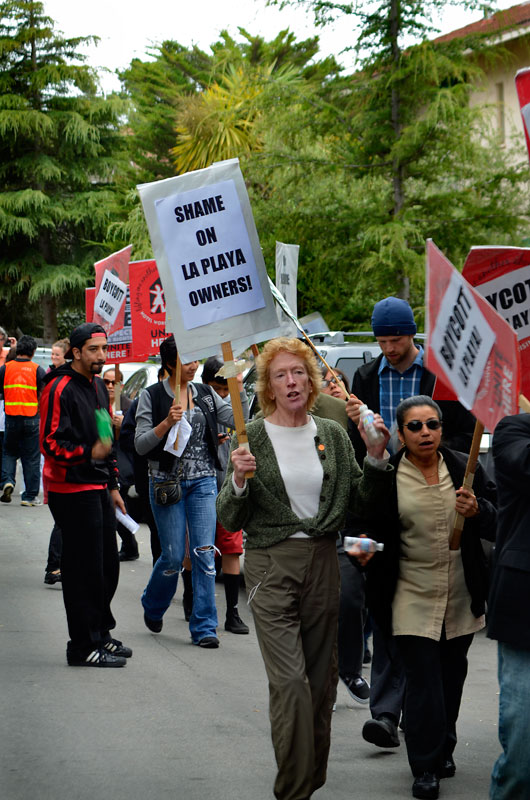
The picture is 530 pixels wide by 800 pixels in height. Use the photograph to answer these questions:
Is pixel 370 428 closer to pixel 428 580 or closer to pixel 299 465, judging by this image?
pixel 299 465

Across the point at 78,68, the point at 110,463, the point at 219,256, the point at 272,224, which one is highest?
the point at 78,68

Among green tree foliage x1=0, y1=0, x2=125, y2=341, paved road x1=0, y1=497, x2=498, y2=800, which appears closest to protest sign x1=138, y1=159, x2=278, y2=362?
paved road x1=0, y1=497, x2=498, y2=800

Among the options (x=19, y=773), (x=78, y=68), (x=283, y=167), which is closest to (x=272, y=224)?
(x=283, y=167)

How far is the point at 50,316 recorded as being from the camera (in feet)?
139

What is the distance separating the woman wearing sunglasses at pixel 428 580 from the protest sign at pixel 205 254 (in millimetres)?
885

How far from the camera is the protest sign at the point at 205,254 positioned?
17.5 feet

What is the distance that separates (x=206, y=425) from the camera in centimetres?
828

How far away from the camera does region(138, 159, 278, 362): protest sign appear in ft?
17.5

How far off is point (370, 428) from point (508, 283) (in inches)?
37.5

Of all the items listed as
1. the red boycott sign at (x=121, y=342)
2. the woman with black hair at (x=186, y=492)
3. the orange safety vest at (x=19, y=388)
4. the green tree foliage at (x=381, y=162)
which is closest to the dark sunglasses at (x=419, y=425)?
the woman with black hair at (x=186, y=492)

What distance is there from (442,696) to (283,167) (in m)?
12.0

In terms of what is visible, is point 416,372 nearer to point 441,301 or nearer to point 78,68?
point 441,301

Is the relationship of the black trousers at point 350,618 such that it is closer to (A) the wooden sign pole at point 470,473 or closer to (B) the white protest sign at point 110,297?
(A) the wooden sign pole at point 470,473

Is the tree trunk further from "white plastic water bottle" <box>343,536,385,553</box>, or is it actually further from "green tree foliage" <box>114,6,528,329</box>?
"white plastic water bottle" <box>343,536,385,553</box>
